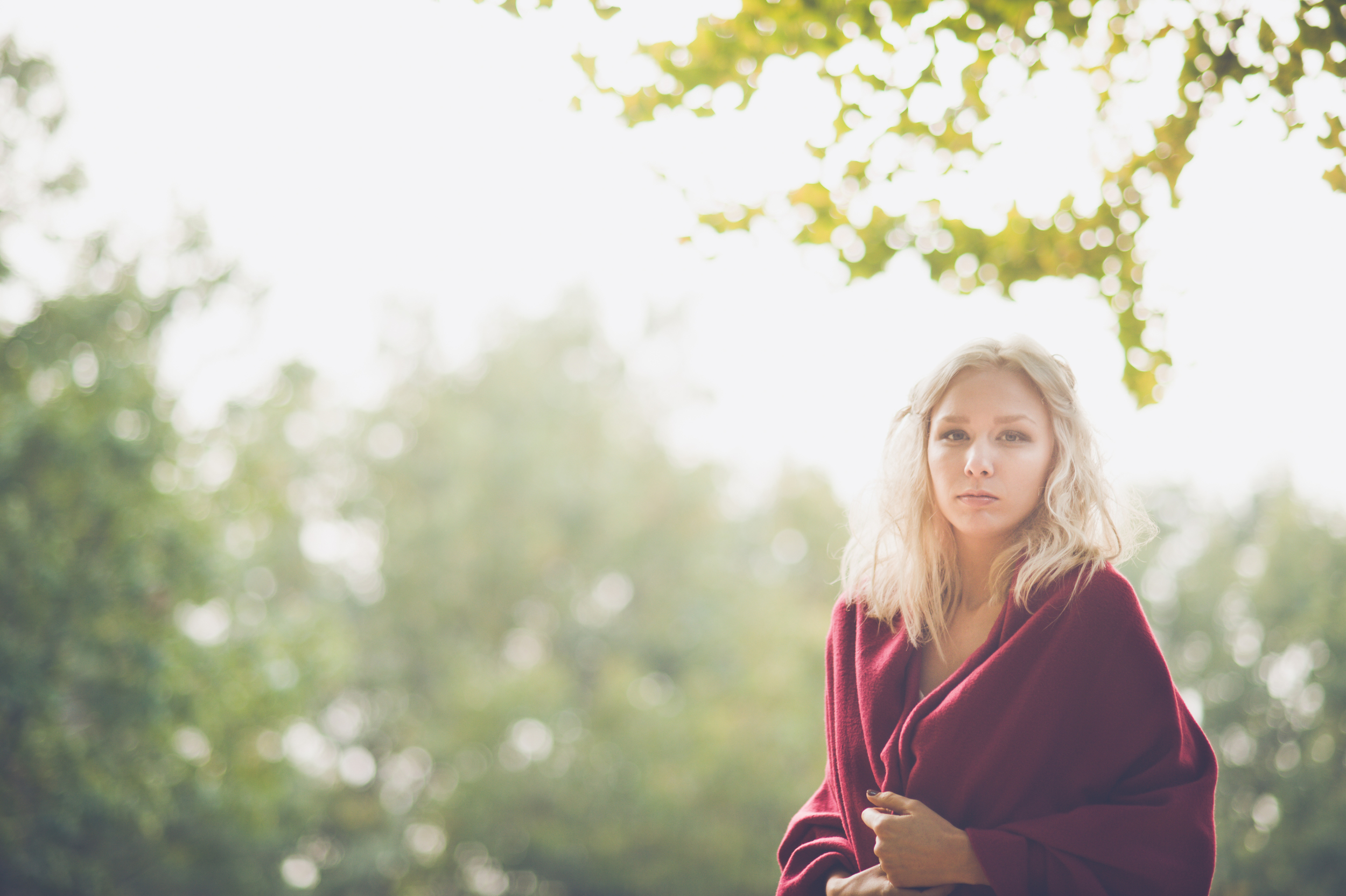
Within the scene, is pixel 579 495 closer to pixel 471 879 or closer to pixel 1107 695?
pixel 471 879

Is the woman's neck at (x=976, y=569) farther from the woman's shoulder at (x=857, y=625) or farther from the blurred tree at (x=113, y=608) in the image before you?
the blurred tree at (x=113, y=608)

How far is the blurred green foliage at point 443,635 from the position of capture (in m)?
9.49

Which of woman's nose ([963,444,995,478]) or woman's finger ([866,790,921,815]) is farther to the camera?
woman's nose ([963,444,995,478])

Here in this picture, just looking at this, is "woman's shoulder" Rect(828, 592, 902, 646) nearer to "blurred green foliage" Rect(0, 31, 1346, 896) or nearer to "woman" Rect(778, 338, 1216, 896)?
"woman" Rect(778, 338, 1216, 896)

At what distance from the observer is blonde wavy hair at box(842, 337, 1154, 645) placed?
71.9 inches

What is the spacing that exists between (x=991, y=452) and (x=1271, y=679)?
18.7m

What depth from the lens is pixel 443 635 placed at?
17.2 m

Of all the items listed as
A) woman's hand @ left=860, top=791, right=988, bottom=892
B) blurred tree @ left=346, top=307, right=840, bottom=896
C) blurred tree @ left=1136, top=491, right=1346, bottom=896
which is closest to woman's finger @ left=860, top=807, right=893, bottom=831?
woman's hand @ left=860, top=791, right=988, bottom=892

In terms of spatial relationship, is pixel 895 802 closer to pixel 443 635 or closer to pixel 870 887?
pixel 870 887

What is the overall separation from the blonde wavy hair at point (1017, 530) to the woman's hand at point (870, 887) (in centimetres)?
45

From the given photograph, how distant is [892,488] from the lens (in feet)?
6.84

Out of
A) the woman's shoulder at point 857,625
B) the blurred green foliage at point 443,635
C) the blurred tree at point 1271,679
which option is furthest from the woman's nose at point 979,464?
the blurred tree at point 1271,679

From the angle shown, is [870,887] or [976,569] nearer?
[870,887]

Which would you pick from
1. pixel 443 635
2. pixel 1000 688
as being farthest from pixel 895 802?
pixel 443 635
